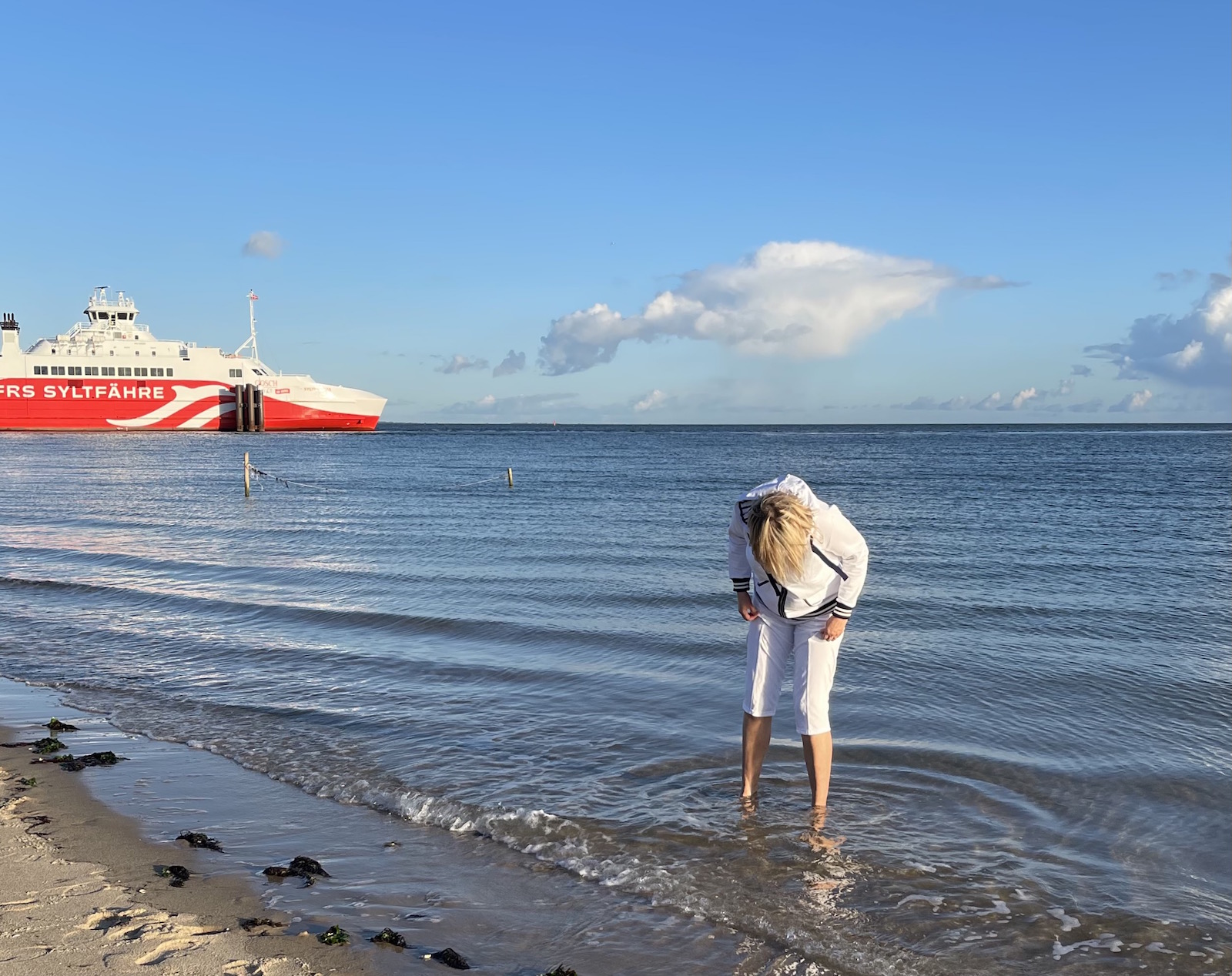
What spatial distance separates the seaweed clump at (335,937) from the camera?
153 inches

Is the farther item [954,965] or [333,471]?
[333,471]

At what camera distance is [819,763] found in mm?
5402

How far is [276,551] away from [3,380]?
6844cm

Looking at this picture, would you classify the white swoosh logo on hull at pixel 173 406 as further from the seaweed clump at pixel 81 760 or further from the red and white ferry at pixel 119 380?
the seaweed clump at pixel 81 760

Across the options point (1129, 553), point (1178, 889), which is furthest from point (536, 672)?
point (1129, 553)

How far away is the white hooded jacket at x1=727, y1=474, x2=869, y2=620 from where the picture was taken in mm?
4906

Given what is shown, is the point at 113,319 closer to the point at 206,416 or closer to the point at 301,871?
the point at 206,416

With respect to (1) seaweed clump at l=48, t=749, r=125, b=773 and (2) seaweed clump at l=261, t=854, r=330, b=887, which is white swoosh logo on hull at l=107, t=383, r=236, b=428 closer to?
(1) seaweed clump at l=48, t=749, r=125, b=773

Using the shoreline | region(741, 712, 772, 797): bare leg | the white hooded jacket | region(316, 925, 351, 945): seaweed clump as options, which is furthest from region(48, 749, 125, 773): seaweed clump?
the white hooded jacket

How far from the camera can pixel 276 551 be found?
706 inches

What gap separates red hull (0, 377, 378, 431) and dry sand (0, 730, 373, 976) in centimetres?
7887

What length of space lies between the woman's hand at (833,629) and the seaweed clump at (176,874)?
3.27 m

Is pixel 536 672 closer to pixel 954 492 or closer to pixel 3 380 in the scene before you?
pixel 954 492

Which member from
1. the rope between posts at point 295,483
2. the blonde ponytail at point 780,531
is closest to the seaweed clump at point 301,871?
the blonde ponytail at point 780,531
